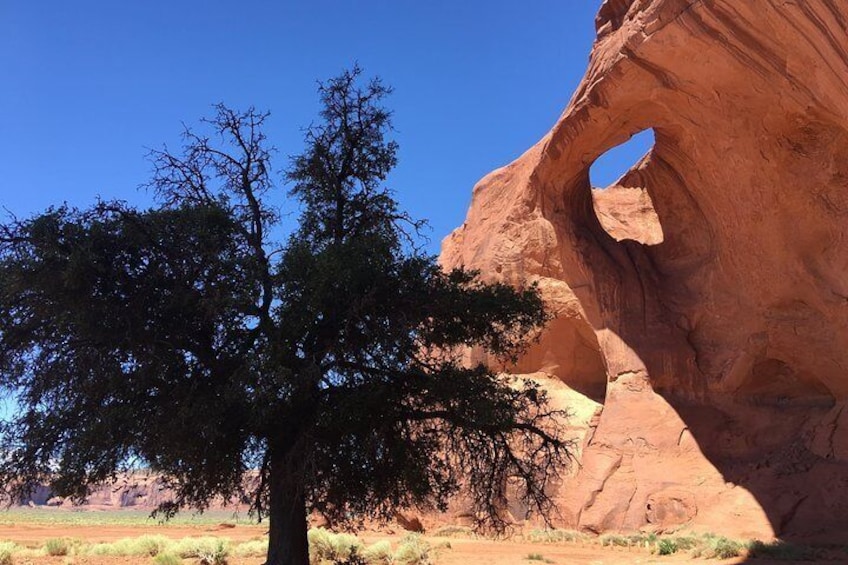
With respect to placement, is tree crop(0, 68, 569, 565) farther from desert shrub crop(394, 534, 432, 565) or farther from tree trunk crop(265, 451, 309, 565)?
desert shrub crop(394, 534, 432, 565)

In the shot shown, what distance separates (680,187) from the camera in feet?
70.8

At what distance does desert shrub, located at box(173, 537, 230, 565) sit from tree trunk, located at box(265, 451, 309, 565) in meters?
6.80

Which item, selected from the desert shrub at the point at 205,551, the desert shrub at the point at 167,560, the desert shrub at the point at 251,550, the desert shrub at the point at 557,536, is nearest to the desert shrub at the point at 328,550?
the desert shrub at the point at 251,550

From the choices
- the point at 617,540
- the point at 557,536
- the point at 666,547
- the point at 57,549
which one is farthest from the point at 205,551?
the point at 666,547

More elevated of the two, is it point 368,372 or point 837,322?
point 837,322

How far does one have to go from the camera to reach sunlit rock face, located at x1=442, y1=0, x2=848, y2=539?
14.8m

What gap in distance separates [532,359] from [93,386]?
2079 cm

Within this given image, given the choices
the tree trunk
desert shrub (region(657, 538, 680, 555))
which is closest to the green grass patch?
desert shrub (region(657, 538, 680, 555))

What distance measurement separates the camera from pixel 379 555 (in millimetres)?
16141

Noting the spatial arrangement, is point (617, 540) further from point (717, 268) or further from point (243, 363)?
point (243, 363)

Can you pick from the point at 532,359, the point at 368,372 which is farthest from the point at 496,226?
the point at 368,372

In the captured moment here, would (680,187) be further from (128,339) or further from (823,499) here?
(128,339)

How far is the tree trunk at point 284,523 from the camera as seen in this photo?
9.72 m

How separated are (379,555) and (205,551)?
3.98 m
